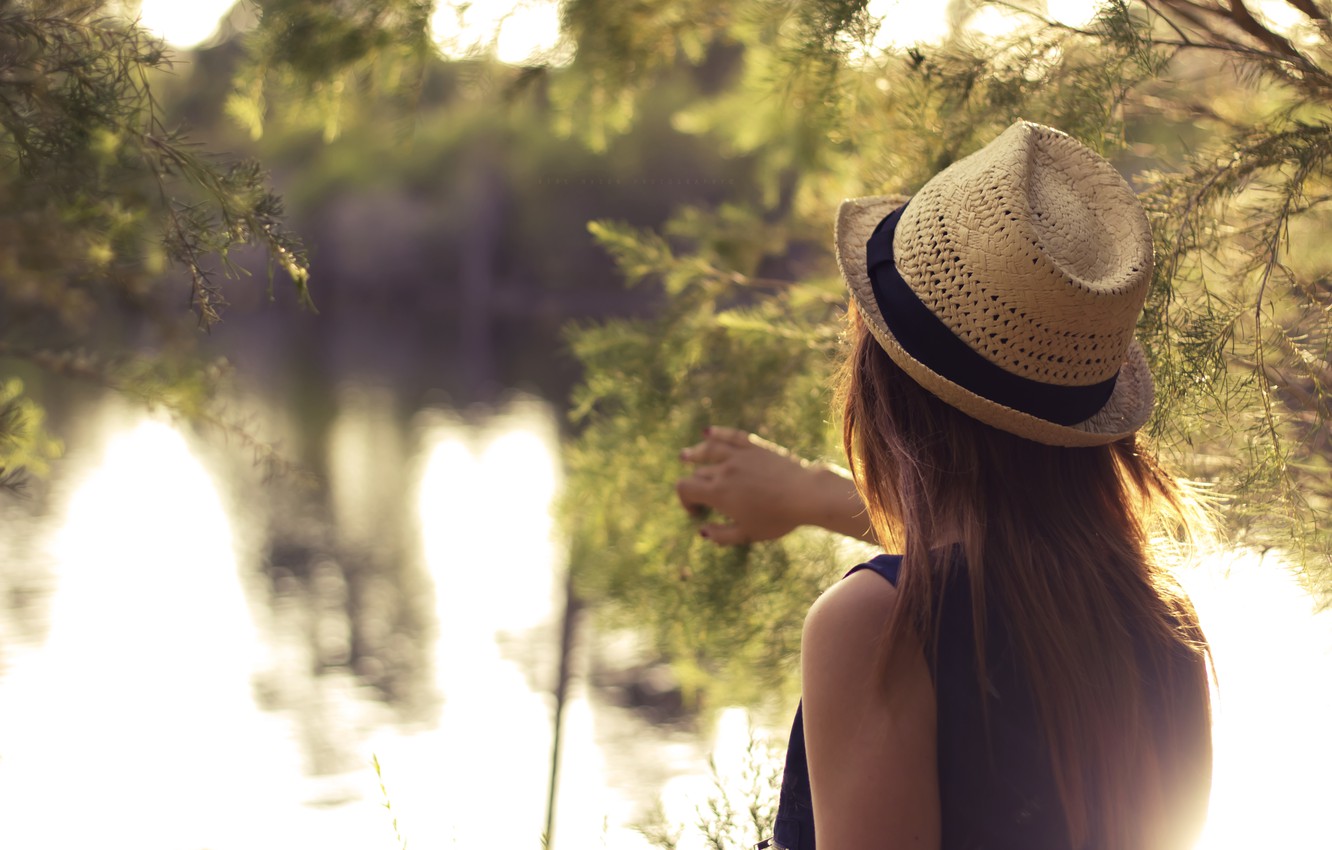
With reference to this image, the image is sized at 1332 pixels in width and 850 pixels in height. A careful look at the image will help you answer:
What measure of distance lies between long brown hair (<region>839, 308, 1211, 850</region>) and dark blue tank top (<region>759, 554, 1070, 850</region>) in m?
0.01

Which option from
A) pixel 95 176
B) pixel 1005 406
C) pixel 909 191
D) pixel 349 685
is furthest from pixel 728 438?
pixel 349 685

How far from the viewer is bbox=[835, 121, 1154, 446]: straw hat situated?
121 centimetres

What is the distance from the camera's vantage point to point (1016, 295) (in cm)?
120

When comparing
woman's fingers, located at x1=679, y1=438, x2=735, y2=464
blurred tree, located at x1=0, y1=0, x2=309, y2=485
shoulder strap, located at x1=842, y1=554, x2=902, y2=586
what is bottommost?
shoulder strap, located at x1=842, y1=554, x2=902, y2=586

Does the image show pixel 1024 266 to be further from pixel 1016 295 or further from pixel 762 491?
pixel 762 491

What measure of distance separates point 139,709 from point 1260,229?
698 cm

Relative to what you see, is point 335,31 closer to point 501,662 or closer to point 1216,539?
point 1216,539

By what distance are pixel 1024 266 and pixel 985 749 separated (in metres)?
0.43

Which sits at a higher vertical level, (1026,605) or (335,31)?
(335,31)

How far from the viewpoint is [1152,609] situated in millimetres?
1268

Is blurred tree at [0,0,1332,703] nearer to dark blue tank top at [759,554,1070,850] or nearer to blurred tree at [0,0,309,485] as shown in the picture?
blurred tree at [0,0,309,485]

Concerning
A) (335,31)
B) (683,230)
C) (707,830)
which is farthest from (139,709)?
(707,830)

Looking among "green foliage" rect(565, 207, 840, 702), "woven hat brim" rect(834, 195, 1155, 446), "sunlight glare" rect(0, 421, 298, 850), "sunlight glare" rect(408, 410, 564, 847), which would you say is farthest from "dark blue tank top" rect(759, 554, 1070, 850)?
"sunlight glare" rect(0, 421, 298, 850)

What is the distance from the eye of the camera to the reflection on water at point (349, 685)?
259 centimetres
